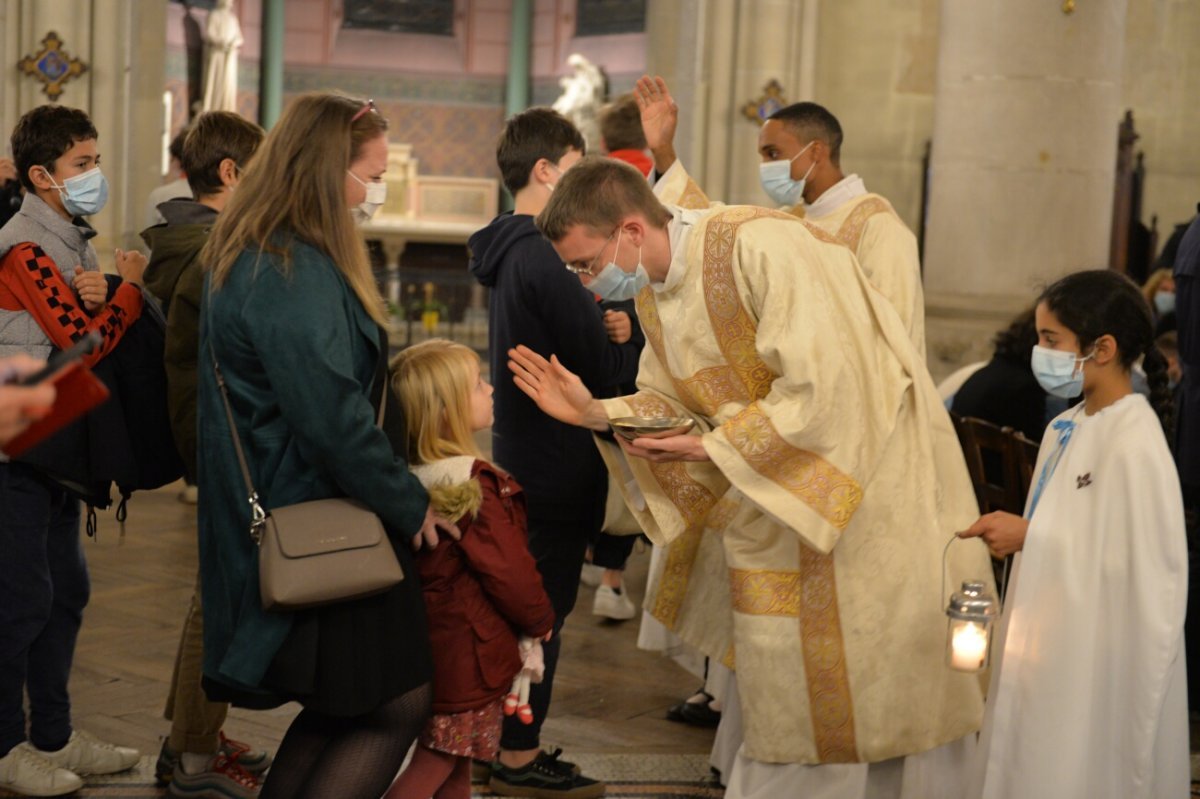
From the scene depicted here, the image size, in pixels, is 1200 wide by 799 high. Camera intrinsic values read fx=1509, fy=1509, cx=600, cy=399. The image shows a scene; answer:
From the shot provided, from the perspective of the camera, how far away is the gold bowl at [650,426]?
3158 millimetres

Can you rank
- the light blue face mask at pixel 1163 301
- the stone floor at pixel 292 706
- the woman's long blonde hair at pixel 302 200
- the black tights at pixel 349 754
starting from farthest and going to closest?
the light blue face mask at pixel 1163 301 → the stone floor at pixel 292 706 → the black tights at pixel 349 754 → the woman's long blonde hair at pixel 302 200

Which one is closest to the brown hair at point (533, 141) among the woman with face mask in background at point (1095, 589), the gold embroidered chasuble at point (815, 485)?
the gold embroidered chasuble at point (815, 485)

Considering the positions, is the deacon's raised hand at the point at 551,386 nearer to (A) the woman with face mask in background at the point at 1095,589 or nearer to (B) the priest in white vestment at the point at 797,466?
(B) the priest in white vestment at the point at 797,466

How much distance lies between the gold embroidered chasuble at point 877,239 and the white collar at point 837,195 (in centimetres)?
2

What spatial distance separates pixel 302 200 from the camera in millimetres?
2719

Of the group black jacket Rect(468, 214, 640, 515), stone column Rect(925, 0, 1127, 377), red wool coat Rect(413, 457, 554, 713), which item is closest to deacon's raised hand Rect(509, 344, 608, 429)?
red wool coat Rect(413, 457, 554, 713)

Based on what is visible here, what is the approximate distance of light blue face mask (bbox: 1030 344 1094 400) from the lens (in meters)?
3.12

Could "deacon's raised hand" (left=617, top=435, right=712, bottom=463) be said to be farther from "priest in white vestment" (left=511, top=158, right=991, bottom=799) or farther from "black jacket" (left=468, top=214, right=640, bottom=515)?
"black jacket" (left=468, top=214, right=640, bottom=515)

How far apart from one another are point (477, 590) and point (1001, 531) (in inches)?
42.6

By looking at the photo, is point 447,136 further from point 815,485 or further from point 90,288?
point 815,485

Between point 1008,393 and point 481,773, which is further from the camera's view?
point 1008,393

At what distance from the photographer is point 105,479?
3.55 metres

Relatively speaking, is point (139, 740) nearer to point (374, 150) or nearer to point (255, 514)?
point (255, 514)

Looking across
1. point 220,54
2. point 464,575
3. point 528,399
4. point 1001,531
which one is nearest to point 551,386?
point 464,575
